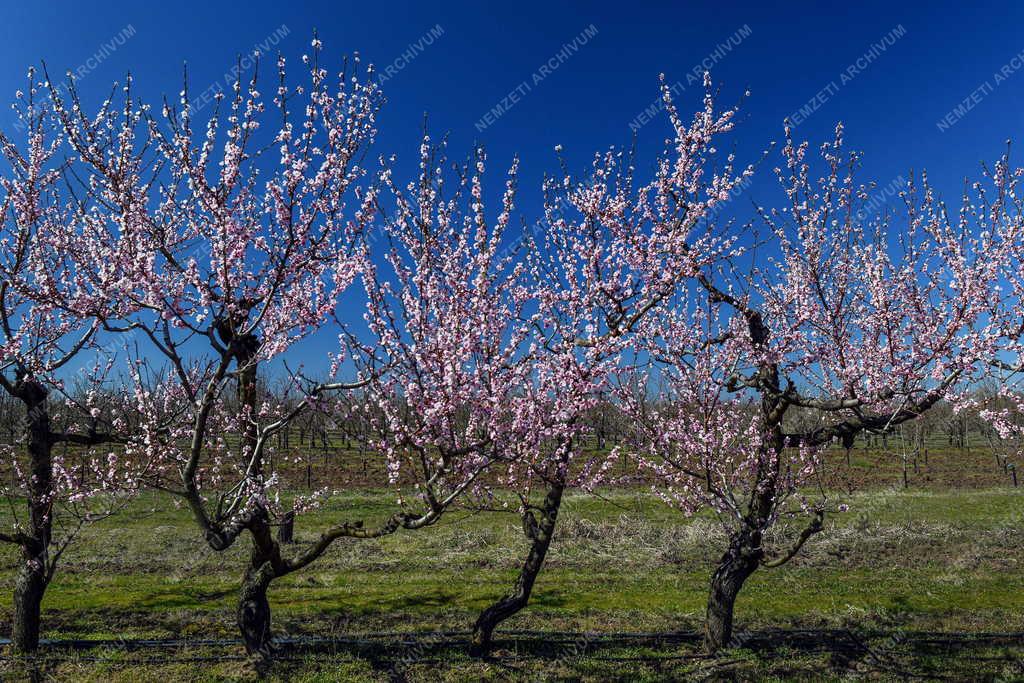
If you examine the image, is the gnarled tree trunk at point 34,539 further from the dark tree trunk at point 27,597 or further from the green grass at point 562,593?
the green grass at point 562,593

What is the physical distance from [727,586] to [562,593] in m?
5.35

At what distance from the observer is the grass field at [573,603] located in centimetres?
856

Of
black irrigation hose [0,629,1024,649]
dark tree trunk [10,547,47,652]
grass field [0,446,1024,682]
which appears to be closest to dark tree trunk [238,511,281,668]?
grass field [0,446,1024,682]

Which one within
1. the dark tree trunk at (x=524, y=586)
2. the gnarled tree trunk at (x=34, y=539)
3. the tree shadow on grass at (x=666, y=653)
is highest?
the gnarled tree trunk at (x=34, y=539)

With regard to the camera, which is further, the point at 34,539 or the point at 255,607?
the point at 34,539

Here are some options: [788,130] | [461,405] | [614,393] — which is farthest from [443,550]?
[788,130]

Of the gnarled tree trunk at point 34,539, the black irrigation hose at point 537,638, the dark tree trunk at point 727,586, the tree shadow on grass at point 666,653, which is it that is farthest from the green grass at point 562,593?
the gnarled tree trunk at point 34,539

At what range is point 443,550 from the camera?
18062 mm

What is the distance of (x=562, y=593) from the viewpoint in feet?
44.4

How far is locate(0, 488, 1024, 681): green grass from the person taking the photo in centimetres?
858

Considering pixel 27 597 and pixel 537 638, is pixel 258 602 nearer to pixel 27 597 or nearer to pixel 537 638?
pixel 27 597

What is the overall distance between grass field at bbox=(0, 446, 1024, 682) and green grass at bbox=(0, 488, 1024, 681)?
0.05 m

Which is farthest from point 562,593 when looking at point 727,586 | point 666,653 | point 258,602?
point 258,602

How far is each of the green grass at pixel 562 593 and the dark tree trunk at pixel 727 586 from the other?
1.47ft
